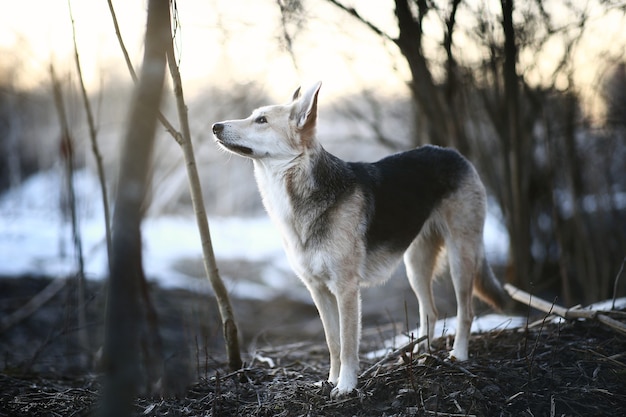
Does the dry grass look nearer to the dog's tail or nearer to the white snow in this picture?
the dog's tail

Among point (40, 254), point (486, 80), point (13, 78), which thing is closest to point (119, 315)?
point (486, 80)

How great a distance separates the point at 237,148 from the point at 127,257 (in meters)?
2.05

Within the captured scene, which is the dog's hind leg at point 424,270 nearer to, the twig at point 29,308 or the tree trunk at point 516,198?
the tree trunk at point 516,198

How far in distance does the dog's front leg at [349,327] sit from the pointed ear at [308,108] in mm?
1278

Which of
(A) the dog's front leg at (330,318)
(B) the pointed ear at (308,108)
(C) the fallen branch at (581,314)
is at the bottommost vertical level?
(C) the fallen branch at (581,314)

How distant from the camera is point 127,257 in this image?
8.64 feet

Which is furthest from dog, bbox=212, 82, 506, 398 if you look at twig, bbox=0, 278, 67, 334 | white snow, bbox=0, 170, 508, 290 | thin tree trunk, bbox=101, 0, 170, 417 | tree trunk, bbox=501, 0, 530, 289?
white snow, bbox=0, 170, 508, 290

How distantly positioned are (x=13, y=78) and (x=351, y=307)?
1228cm

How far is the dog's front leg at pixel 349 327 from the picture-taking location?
4.35 m

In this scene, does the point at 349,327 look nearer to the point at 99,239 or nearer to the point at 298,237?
the point at 298,237

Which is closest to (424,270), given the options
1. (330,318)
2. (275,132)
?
(330,318)

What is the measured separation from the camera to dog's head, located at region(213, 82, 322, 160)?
14.8ft

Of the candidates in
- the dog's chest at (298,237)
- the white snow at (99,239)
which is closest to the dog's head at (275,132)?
the dog's chest at (298,237)

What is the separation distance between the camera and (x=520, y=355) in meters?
4.85
